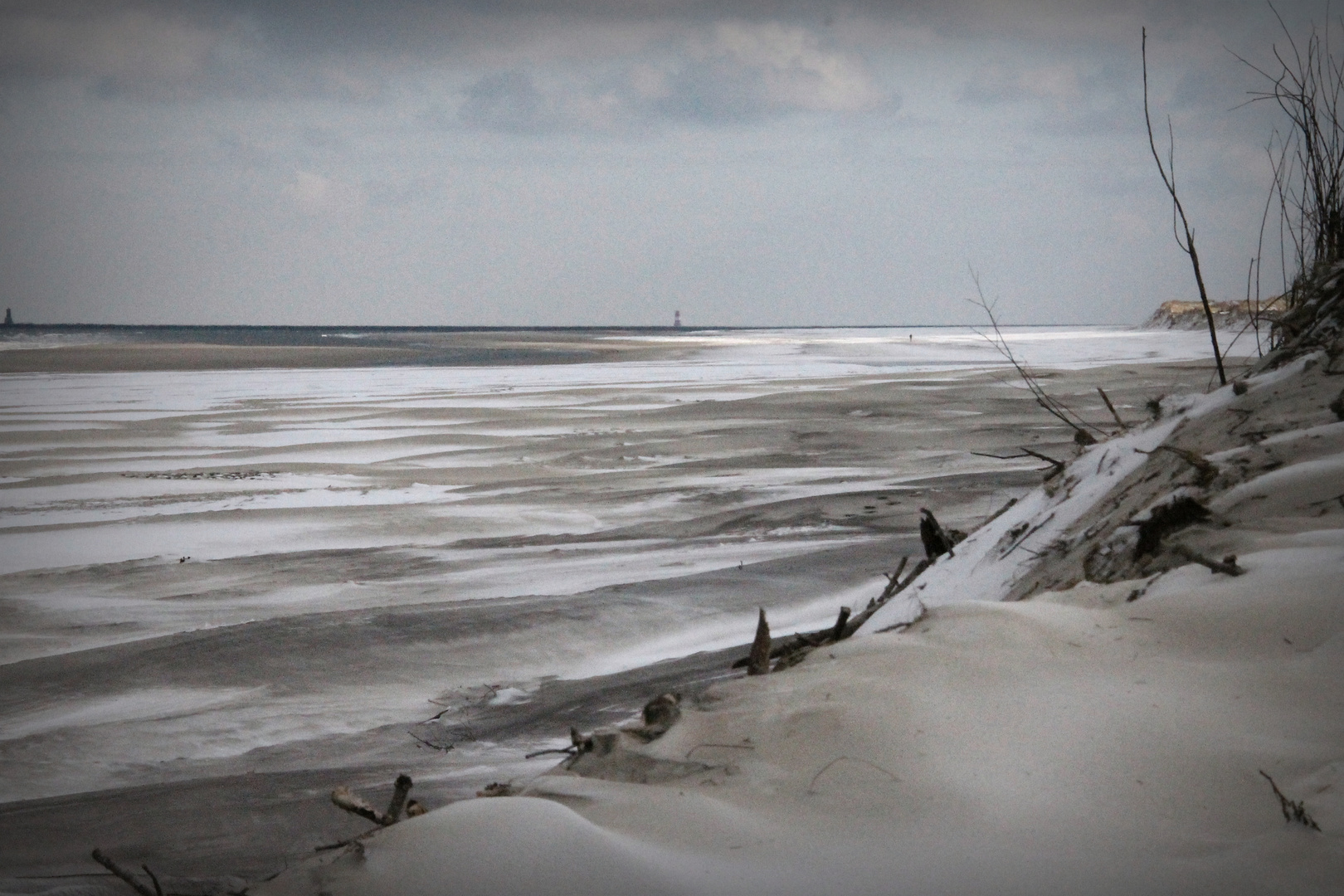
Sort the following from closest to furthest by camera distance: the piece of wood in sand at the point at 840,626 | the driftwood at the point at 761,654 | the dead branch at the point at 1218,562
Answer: the dead branch at the point at 1218,562 → the driftwood at the point at 761,654 → the piece of wood in sand at the point at 840,626

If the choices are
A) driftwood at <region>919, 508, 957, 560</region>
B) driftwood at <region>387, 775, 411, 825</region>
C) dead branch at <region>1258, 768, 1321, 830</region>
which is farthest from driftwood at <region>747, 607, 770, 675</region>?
driftwood at <region>919, 508, 957, 560</region>

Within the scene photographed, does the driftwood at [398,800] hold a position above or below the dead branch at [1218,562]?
below

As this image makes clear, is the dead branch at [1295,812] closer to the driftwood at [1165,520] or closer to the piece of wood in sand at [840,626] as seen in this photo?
the driftwood at [1165,520]

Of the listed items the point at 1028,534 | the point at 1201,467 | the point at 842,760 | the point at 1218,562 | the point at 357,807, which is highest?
the point at 1201,467

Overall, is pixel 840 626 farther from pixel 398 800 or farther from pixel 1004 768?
pixel 398 800

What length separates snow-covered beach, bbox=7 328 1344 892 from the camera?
5.97 ft

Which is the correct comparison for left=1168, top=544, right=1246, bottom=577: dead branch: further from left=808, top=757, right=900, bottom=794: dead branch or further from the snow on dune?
left=808, top=757, right=900, bottom=794: dead branch

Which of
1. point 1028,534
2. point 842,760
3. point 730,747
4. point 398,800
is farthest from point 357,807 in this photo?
point 1028,534

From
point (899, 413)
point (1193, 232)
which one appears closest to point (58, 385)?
point (899, 413)

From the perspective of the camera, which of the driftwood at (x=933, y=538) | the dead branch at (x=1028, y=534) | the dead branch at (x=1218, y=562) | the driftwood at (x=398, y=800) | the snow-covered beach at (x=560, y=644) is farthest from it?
the driftwood at (x=933, y=538)

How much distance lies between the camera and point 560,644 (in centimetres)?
453

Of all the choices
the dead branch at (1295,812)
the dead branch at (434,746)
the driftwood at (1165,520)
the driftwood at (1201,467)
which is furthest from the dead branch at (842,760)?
the dead branch at (434,746)

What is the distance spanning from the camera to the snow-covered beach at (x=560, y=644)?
1819mm

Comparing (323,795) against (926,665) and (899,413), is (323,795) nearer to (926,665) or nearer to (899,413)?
(926,665)
